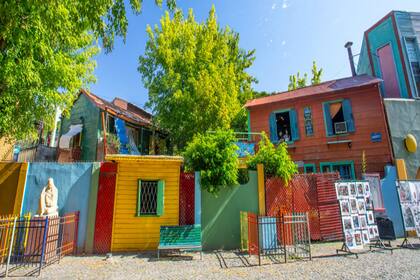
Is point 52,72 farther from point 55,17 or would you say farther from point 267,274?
point 267,274

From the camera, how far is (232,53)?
68.4ft

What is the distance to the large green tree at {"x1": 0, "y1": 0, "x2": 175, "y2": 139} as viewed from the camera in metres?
5.45

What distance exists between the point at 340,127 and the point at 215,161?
8651 millimetres

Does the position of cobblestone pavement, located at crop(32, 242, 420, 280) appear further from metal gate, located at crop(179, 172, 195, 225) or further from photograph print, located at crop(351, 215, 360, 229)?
metal gate, located at crop(179, 172, 195, 225)

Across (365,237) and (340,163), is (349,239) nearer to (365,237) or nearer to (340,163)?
Answer: (365,237)

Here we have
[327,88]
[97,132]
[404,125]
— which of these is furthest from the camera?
[97,132]

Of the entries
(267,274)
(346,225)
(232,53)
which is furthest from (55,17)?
(232,53)

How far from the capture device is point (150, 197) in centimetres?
812

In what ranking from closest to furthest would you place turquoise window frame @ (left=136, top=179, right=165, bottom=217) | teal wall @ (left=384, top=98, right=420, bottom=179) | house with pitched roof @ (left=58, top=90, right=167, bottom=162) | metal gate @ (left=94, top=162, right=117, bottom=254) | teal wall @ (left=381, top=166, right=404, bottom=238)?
metal gate @ (left=94, top=162, right=117, bottom=254)
turquoise window frame @ (left=136, top=179, right=165, bottom=217)
teal wall @ (left=381, top=166, right=404, bottom=238)
teal wall @ (left=384, top=98, right=420, bottom=179)
house with pitched roof @ (left=58, top=90, right=167, bottom=162)

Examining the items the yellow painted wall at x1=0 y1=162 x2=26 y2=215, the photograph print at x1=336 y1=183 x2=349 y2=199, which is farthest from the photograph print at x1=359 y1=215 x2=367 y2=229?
the yellow painted wall at x1=0 y1=162 x2=26 y2=215

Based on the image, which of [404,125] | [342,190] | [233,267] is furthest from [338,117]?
[233,267]

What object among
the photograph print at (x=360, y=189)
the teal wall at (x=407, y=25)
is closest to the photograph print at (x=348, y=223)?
the photograph print at (x=360, y=189)

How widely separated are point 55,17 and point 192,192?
20.8 ft

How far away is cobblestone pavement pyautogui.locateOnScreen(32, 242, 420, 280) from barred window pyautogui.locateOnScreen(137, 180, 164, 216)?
1.38 m
